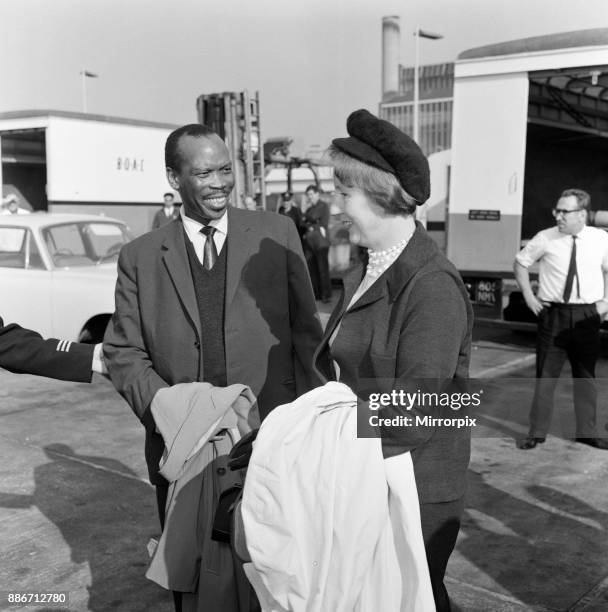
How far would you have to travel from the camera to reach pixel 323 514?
74.2 inches

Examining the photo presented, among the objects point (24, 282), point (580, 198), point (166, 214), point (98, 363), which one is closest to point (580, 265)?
point (580, 198)

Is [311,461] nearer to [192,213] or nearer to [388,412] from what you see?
[388,412]

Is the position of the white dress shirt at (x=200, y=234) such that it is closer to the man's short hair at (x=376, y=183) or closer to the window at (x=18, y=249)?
the man's short hair at (x=376, y=183)

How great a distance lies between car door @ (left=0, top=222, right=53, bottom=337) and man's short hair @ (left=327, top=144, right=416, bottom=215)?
6431 mm

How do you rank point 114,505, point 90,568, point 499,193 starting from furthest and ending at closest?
point 499,193 < point 114,505 < point 90,568

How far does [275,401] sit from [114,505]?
7.53 feet

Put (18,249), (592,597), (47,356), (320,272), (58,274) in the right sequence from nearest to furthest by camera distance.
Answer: (47,356), (592,597), (58,274), (18,249), (320,272)

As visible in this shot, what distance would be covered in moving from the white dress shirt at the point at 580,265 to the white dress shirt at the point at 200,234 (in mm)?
3715

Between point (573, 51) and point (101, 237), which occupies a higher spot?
point (573, 51)

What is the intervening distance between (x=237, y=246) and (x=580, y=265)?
377 centimetres

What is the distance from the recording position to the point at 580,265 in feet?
19.4

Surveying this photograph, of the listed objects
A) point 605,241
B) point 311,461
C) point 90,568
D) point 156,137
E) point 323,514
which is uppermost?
point 156,137

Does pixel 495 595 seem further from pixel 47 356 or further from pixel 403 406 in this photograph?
pixel 47 356

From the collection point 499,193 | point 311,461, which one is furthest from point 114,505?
point 499,193
